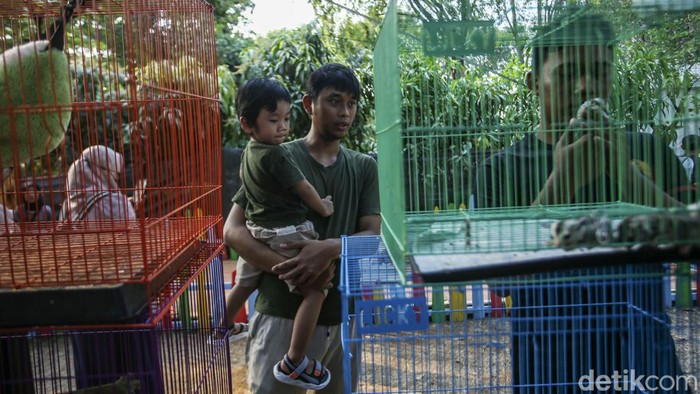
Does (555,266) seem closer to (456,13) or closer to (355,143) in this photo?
(456,13)

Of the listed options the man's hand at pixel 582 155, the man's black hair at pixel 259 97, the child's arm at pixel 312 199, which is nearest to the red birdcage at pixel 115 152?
the man's black hair at pixel 259 97

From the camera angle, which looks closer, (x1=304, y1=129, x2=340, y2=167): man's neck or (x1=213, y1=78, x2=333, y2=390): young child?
(x1=213, y1=78, x2=333, y2=390): young child

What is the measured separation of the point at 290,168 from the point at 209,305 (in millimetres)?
908

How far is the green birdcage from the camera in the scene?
1.44m

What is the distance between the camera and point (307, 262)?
2486 mm

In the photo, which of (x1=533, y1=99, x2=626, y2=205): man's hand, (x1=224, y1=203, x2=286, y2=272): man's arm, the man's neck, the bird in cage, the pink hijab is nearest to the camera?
the bird in cage

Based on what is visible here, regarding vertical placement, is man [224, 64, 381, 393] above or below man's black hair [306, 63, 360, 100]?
below

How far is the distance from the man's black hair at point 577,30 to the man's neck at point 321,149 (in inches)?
39.9

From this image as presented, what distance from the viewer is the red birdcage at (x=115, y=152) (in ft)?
5.38

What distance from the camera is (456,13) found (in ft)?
6.71

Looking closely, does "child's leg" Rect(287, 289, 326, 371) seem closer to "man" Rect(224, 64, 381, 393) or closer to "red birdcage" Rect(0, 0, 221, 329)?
"man" Rect(224, 64, 381, 393)

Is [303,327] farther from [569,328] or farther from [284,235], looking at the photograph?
[569,328]

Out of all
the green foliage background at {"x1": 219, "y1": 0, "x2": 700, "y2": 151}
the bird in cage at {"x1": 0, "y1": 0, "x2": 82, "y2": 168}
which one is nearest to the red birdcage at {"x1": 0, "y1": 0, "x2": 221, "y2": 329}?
the bird in cage at {"x1": 0, "y1": 0, "x2": 82, "y2": 168}

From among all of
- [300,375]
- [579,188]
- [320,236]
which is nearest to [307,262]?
[320,236]
